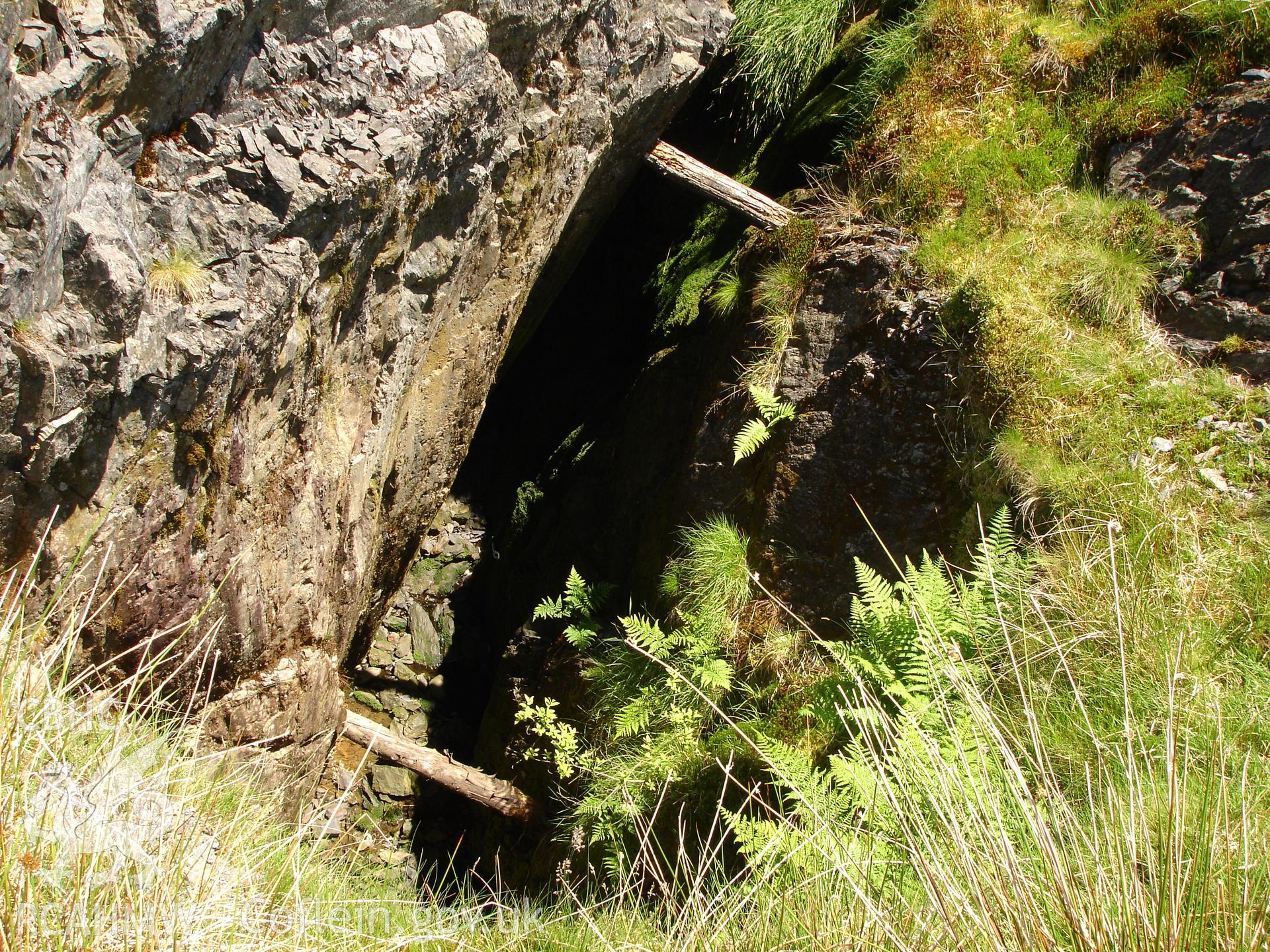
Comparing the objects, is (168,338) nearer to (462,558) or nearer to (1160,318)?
(1160,318)

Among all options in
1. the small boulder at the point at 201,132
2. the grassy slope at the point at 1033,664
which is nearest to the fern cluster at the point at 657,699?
the grassy slope at the point at 1033,664

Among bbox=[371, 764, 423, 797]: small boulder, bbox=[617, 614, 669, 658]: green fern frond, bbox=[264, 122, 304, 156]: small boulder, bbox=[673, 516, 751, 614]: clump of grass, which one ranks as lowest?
bbox=[371, 764, 423, 797]: small boulder

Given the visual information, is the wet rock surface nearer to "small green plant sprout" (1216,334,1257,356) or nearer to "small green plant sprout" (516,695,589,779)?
"small green plant sprout" (516,695,589,779)

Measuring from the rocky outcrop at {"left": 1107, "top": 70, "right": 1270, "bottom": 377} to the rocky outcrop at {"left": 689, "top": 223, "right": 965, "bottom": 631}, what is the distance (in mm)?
1239

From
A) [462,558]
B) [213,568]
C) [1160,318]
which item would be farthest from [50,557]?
[462,558]

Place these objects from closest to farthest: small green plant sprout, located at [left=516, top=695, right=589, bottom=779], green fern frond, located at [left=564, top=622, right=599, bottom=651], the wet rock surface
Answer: small green plant sprout, located at [left=516, top=695, right=589, bottom=779] → green fern frond, located at [left=564, top=622, right=599, bottom=651] → the wet rock surface

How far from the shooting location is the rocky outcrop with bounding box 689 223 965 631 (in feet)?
14.6

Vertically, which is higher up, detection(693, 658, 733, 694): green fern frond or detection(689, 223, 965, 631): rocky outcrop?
detection(689, 223, 965, 631): rocky outcrop

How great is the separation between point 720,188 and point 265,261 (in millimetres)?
3321

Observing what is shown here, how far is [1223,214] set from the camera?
4.32m

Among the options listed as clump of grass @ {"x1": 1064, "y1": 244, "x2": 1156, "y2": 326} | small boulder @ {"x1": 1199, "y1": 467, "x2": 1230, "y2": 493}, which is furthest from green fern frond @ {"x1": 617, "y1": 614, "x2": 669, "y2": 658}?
clump of grass @ {"x1": 1064, "y1": 244, "x2": 1156, "y2": 326}

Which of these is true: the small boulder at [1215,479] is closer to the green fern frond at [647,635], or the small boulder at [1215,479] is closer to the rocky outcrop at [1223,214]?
the rocky outcrop at [1223,214]

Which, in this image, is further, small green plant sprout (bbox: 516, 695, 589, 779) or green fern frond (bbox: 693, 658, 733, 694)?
small green plant sprout (bbox: 516, 695, 589, 779)

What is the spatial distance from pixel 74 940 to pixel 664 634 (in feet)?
10.8
